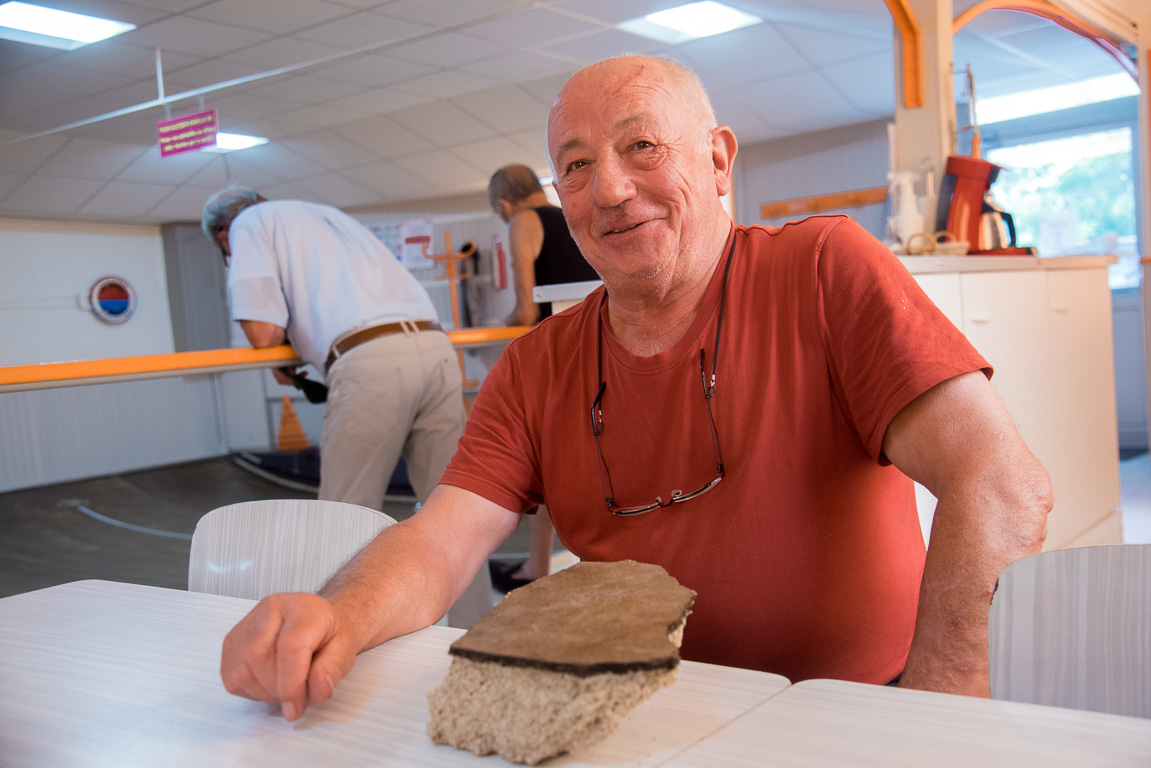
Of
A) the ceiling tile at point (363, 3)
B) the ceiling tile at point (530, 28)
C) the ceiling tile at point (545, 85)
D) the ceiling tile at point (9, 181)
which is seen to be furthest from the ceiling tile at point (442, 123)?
the ceiling tile at point (9, 181)

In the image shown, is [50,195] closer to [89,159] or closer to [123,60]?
[89,159]

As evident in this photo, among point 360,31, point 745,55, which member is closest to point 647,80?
point 360,31

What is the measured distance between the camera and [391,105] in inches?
286

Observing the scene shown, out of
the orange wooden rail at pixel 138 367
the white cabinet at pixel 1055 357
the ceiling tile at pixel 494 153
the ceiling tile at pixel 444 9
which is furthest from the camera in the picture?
the ceiling tile at pixel 494 153

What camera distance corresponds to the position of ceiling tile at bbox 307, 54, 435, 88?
19.5 ft

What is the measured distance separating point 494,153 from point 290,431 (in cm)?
329

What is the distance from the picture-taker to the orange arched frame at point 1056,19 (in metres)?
3.33

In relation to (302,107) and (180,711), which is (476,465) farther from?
(302,107)

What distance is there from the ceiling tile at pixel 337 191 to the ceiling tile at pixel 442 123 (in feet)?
4.82

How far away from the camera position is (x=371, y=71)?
620 centimetres

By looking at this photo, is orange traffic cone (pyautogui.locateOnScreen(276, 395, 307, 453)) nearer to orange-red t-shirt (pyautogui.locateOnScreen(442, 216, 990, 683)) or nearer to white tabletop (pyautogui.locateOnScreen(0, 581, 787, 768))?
white tabletop (pyautogui.locateOnScreen(0, 581, 787, 768))

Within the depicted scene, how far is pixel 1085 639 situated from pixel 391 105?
736 cm

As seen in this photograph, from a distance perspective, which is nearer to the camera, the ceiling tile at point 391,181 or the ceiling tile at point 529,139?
the ceiling tile at point 529,139

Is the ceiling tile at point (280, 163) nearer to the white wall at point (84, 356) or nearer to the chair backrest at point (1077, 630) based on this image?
the white wall at point (84, 356)
